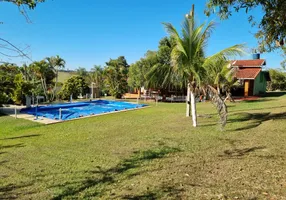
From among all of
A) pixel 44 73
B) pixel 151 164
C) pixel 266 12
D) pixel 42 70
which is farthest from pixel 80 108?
pixel 266 12

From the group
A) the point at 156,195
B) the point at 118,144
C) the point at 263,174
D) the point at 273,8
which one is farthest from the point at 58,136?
the point at 273,8

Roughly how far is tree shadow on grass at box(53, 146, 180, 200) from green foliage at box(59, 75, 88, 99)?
22382 millimetres

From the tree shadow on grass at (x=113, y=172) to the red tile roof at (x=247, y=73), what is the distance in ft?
77.0

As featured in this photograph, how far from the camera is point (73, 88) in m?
27.4

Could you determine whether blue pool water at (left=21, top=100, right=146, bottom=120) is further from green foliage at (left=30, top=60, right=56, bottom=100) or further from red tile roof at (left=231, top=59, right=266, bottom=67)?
red tile roof at (left=231, top=59, right=266, bottom=67)

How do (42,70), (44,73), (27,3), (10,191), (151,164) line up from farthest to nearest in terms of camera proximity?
(44,73)
(42,70)
(151,164)
(10,191)
(27,3)

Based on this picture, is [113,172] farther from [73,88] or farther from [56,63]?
[56,63]

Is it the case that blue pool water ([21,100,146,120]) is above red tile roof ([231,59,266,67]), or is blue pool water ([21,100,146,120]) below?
below

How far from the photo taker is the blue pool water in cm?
1688

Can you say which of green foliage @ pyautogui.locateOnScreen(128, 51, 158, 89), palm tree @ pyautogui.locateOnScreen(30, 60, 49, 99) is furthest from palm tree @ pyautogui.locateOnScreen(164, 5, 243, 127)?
palm tree @ pyautogui.locateOnScreen(30, 60, 49, 99)

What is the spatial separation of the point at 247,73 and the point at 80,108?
20.3 meters

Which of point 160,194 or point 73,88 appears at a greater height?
point 73,88

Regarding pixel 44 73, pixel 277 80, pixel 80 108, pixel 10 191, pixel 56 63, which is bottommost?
pixel 10 191

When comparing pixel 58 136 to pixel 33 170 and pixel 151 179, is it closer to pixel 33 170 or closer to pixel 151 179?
pixel 33 170
